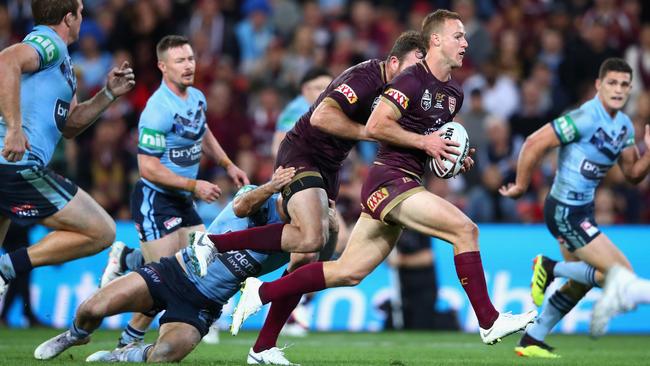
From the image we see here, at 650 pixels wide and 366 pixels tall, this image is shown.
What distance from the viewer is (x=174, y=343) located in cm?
800

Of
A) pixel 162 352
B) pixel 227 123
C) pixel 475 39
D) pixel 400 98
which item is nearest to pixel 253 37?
pixel 227 123

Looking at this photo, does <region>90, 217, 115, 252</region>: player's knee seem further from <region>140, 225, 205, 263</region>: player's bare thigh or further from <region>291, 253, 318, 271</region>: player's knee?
<region>291, 253, 318, 271</region>: player's knee

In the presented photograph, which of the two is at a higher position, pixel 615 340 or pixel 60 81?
pixel 60 81

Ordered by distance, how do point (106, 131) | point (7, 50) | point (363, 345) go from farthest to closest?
point (106, 131) < point (363, 345) < point (7, 50)

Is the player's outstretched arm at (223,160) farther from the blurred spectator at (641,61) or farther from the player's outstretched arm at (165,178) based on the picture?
the blurred spectator at (641,61)

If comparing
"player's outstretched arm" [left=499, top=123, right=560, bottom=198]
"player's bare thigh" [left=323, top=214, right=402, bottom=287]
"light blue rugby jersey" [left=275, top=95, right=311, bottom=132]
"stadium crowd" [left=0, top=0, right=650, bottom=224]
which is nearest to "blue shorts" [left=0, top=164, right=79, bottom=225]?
"player's bare thigh" [left=323, top=214, right=402, bottom=287]

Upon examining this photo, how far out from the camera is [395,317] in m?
14.1

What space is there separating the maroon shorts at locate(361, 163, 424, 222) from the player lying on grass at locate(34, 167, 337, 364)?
78 cm

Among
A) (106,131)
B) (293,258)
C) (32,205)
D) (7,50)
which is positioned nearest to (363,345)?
(293,258)

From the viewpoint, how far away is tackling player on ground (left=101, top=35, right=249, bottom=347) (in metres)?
9.91

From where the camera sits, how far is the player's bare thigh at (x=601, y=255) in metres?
9.85

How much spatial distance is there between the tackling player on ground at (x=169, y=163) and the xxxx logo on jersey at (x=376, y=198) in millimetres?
2042

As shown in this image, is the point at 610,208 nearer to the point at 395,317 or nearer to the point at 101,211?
the point at 395,317

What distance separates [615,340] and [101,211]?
660cm
